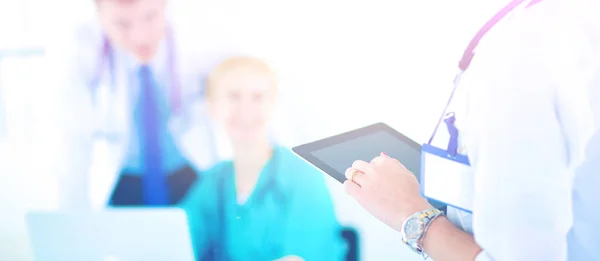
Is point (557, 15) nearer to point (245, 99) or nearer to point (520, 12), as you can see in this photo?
point (520, 12)

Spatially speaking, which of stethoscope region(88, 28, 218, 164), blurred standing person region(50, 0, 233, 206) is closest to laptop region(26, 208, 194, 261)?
blurred standing person region(50, 0, 233, 206)

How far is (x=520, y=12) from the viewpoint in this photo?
62 centimetres

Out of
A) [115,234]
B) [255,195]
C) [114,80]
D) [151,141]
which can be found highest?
[114,80]

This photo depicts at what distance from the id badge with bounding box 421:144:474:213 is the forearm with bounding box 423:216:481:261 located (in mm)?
28

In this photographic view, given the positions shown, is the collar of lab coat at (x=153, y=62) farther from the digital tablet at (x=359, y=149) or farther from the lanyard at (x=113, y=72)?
the digital tablet at (x=359, y=149)

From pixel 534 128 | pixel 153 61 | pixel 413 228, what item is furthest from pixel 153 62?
pixel 534 128

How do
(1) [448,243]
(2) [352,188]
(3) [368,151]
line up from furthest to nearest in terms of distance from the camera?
(3) [368,151], (2) [352,188], (1) [448,243]

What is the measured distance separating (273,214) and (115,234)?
1.11 ft

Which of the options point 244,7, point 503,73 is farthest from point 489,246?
point 244,7

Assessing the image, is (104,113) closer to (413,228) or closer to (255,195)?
(255,195)

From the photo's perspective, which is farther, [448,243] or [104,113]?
[104,113]

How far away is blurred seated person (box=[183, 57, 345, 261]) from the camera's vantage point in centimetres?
110

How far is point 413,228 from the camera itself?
0.73 m

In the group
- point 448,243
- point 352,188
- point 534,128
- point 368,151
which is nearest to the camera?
point 534,128
